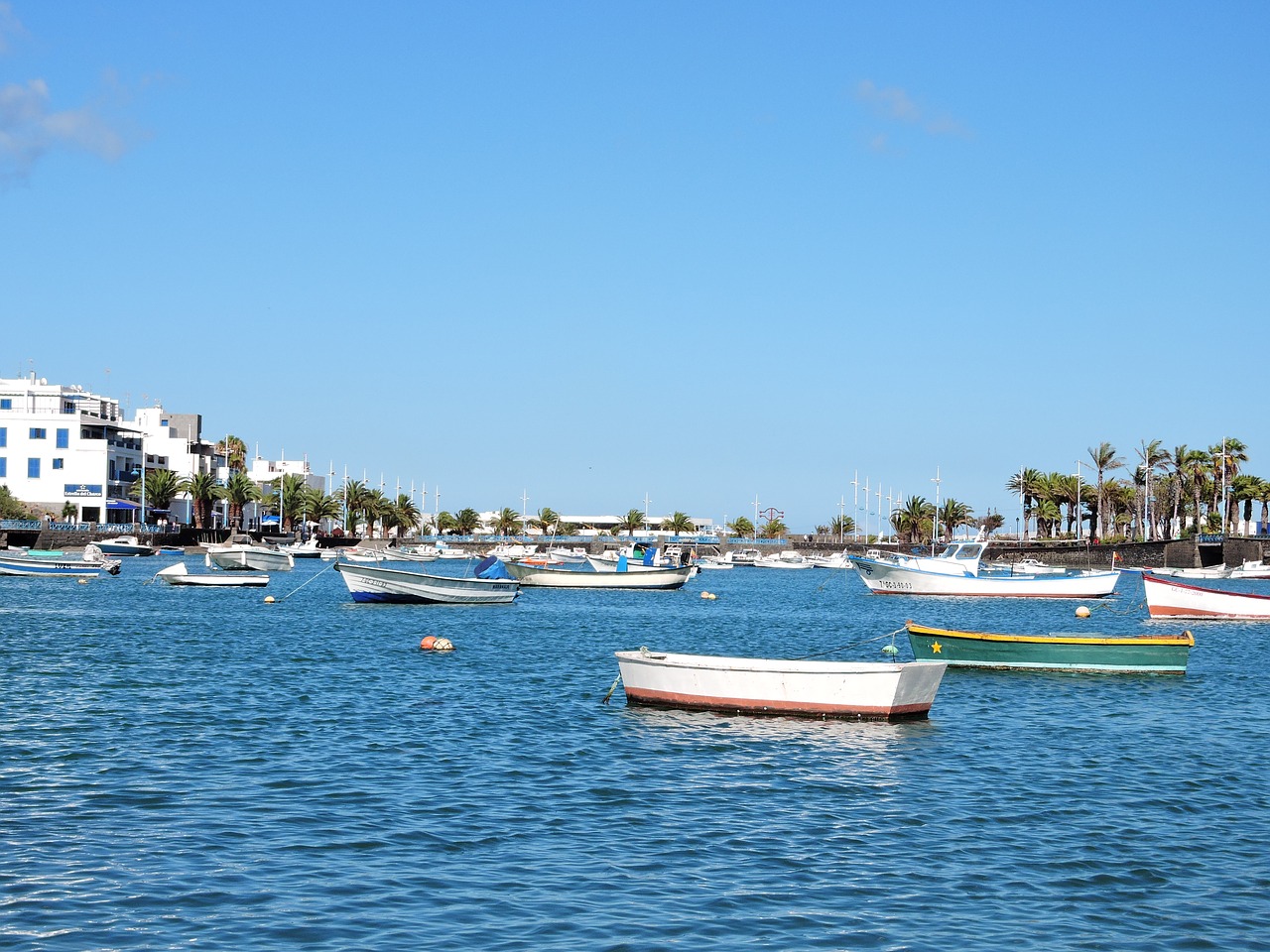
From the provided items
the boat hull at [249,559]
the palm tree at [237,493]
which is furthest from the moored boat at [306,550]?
the boat hull at [249,559]

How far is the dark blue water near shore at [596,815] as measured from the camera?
1470 cm

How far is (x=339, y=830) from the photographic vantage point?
18688mm

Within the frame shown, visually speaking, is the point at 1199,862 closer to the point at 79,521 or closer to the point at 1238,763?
the point at 1238,763

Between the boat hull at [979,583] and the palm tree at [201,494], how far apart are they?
356 feet

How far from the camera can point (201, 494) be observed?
177m

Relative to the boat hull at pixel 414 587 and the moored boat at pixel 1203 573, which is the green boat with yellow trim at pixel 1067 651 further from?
the moored boat at pixel 1203 573

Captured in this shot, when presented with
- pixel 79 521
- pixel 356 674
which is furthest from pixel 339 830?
pixel 79 521

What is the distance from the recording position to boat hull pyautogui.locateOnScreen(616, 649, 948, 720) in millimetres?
29031

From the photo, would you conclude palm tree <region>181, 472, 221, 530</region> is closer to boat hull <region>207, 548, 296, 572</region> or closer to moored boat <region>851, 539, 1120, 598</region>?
boat hull <region>207, 548, 296, 572</region>

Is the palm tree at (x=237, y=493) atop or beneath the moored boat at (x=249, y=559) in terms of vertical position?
atop

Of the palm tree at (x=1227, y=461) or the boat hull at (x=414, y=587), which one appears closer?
the boat hull at (x=414, y=587)

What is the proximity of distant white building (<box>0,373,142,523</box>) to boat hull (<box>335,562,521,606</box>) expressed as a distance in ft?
347

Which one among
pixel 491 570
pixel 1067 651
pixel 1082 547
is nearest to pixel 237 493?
pixel 1082 547

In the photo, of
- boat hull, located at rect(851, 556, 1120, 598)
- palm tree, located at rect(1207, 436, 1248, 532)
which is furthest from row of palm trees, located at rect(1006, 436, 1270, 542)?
boat hull, located at rect(851, 556, 1120, 598)
